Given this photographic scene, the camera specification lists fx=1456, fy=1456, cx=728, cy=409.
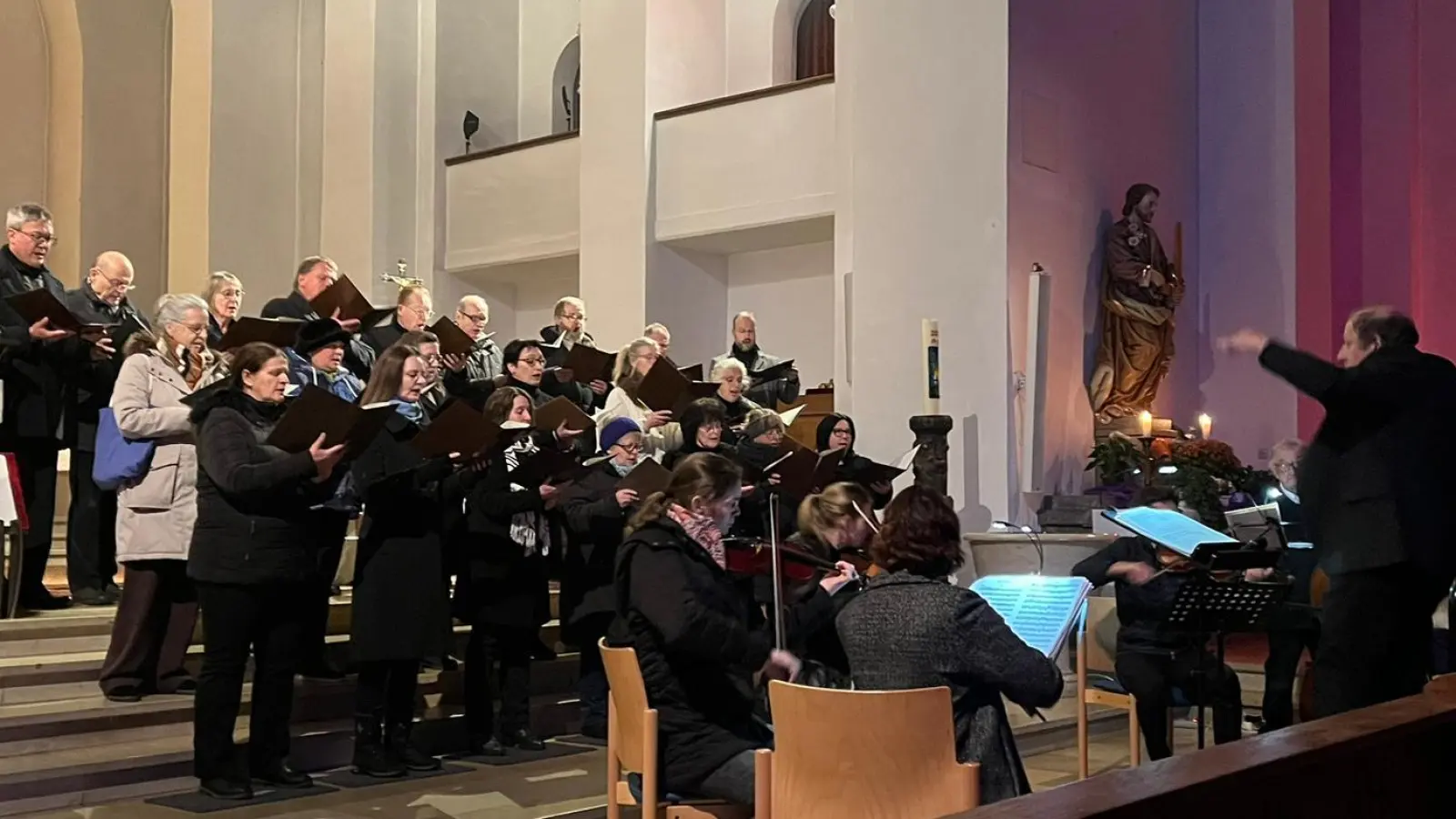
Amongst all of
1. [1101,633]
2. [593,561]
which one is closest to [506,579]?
[593,561]

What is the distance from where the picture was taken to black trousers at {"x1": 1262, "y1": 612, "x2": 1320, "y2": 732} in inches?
252

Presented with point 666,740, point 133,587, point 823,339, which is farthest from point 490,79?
point 666,740

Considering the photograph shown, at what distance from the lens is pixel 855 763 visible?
301 centimetres

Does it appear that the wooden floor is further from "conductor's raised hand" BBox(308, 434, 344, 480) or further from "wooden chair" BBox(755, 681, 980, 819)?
"wooden chair" BBox(755, 681, 980, 819)

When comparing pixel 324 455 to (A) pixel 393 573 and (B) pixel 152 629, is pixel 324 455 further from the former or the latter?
(B) pixel 152 629

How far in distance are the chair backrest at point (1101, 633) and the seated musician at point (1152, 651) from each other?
2.19 m

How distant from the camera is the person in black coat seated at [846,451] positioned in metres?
6.82

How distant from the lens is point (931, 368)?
9.14m

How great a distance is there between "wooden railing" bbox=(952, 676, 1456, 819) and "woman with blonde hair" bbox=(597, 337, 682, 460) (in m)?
4.46

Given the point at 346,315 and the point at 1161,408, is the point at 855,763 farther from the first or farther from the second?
the point at 1161,408

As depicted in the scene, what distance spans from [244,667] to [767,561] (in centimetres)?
178

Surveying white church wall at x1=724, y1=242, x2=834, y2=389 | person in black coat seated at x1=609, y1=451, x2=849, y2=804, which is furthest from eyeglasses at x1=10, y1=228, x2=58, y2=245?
white church wall at x1=724, y1=242, x2=834, y2=389

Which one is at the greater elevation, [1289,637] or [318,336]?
[318,336]

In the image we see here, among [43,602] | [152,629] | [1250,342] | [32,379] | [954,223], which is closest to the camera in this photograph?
[1250,342]
